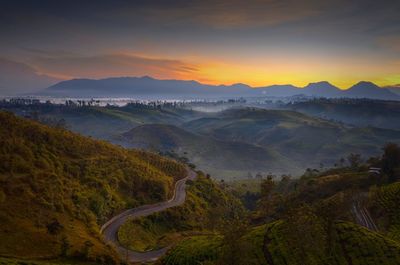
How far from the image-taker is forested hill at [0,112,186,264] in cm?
7219

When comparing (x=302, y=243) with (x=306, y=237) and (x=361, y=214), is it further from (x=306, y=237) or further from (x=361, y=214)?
(x=361, y=214)

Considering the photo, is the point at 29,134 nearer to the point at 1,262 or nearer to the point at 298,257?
the point at 1,262

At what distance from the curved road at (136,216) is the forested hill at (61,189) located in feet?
9.89

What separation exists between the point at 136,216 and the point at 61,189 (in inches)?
1142

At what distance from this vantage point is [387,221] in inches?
3917

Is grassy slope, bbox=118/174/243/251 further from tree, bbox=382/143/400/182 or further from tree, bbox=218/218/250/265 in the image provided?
tree, bbox=382/143/400/182

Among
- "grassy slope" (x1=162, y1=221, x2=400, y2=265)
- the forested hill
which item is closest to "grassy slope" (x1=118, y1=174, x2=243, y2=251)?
the forested hill

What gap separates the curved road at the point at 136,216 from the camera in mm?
90688

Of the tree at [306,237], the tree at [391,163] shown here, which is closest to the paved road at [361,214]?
the tree at [391,163]

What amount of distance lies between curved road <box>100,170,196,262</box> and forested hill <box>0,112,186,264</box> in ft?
9.89

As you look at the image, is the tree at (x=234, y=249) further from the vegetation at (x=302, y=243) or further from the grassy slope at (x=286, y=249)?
the grassy slope at (x=286, y=249)

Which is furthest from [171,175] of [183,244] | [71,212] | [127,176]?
[183,244]

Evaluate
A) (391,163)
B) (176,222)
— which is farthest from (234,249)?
(391,163)

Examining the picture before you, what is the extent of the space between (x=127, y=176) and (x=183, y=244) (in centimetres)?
7285
